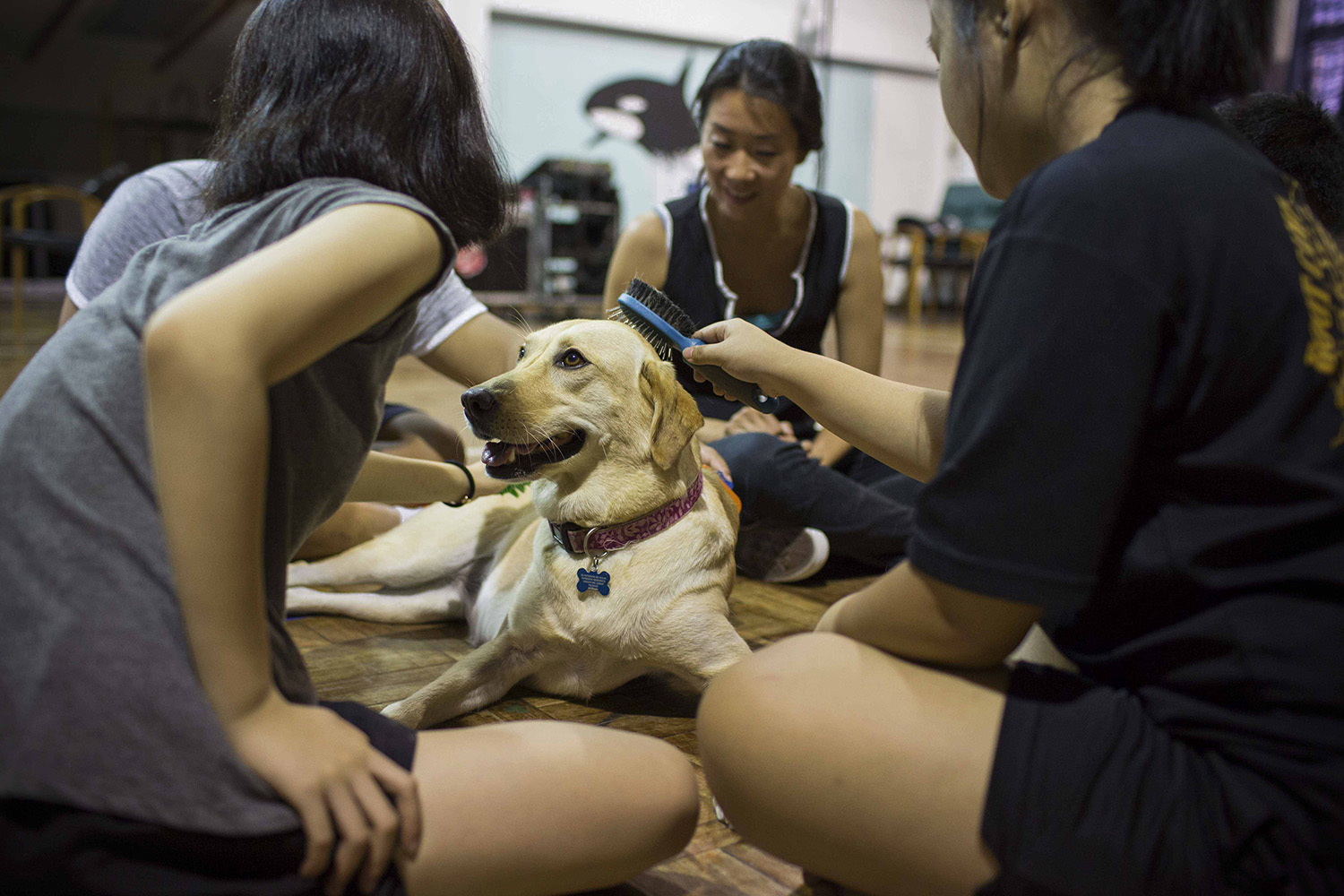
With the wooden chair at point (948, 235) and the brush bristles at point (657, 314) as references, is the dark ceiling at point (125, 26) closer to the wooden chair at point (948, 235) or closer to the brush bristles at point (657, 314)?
the wooden chair at point (948, 235)

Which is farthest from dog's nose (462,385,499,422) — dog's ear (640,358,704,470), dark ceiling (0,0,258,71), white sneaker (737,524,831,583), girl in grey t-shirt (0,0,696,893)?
dark ceiling (0,0,258,71)

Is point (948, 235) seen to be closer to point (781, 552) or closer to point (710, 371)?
point (781, 552)

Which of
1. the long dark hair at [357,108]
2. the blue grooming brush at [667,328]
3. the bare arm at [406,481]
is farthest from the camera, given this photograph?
the blue grooming brush at [667,328]

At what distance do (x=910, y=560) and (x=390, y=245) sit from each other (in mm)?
523

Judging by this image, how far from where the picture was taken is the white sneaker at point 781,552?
250 centimetres

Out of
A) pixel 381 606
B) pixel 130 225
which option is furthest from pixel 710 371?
pixel 130 225

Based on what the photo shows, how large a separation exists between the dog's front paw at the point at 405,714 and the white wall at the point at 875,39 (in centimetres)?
889

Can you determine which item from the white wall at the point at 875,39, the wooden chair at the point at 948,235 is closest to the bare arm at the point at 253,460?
the white wall at the point at 875,39

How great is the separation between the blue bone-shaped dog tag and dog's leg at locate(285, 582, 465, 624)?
2.29 feet

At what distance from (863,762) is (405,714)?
3.03ft

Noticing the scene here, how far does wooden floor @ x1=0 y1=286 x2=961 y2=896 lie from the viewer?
1173 mm

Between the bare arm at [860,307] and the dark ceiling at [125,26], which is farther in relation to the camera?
the dark ceiling at [125,26]

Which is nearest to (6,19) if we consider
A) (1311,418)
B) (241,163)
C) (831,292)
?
(831,292)

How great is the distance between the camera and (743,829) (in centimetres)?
98
